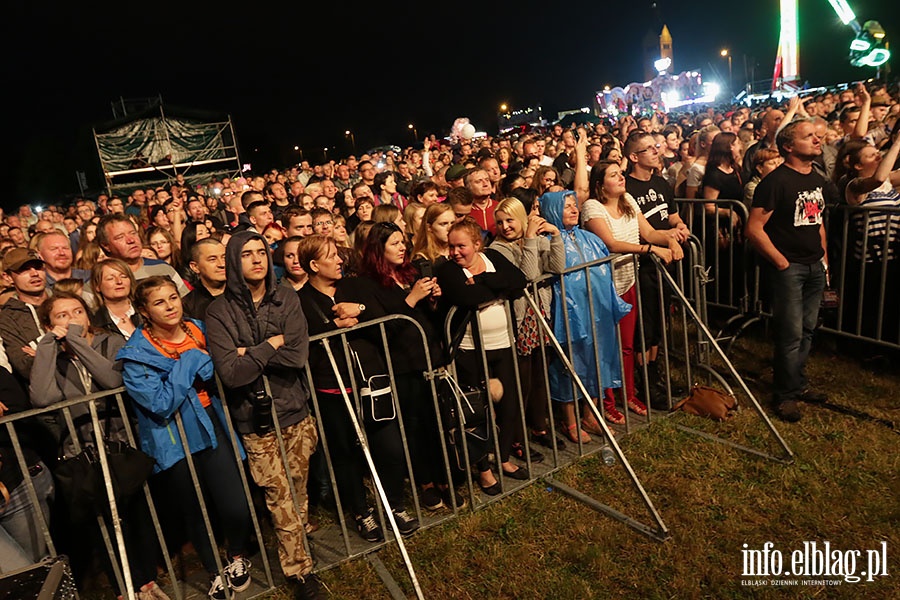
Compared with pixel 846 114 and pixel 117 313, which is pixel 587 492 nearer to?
pixel 117 313

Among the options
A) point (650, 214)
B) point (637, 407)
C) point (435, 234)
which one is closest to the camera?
point (435, 234)

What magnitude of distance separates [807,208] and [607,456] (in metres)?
2.51

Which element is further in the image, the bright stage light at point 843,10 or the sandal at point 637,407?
the bright stage light at point 843,10

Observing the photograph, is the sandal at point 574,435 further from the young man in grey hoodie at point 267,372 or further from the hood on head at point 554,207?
the young man in grey hoodie at point 267,372

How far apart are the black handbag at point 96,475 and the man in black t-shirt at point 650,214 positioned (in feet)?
13.7

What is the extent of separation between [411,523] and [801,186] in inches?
154

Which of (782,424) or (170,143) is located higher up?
(170,143)

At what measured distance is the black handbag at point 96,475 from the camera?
295cm

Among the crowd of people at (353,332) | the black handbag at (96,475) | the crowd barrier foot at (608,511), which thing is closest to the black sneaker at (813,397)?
the crowd of people at (353,332)

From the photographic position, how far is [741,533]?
3590 mm

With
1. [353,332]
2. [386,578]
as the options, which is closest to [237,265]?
[353,332]

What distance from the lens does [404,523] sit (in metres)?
4.00

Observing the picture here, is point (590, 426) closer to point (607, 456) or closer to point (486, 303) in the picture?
point (607, 456)

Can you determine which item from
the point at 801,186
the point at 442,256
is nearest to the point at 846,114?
the point at 801,186
